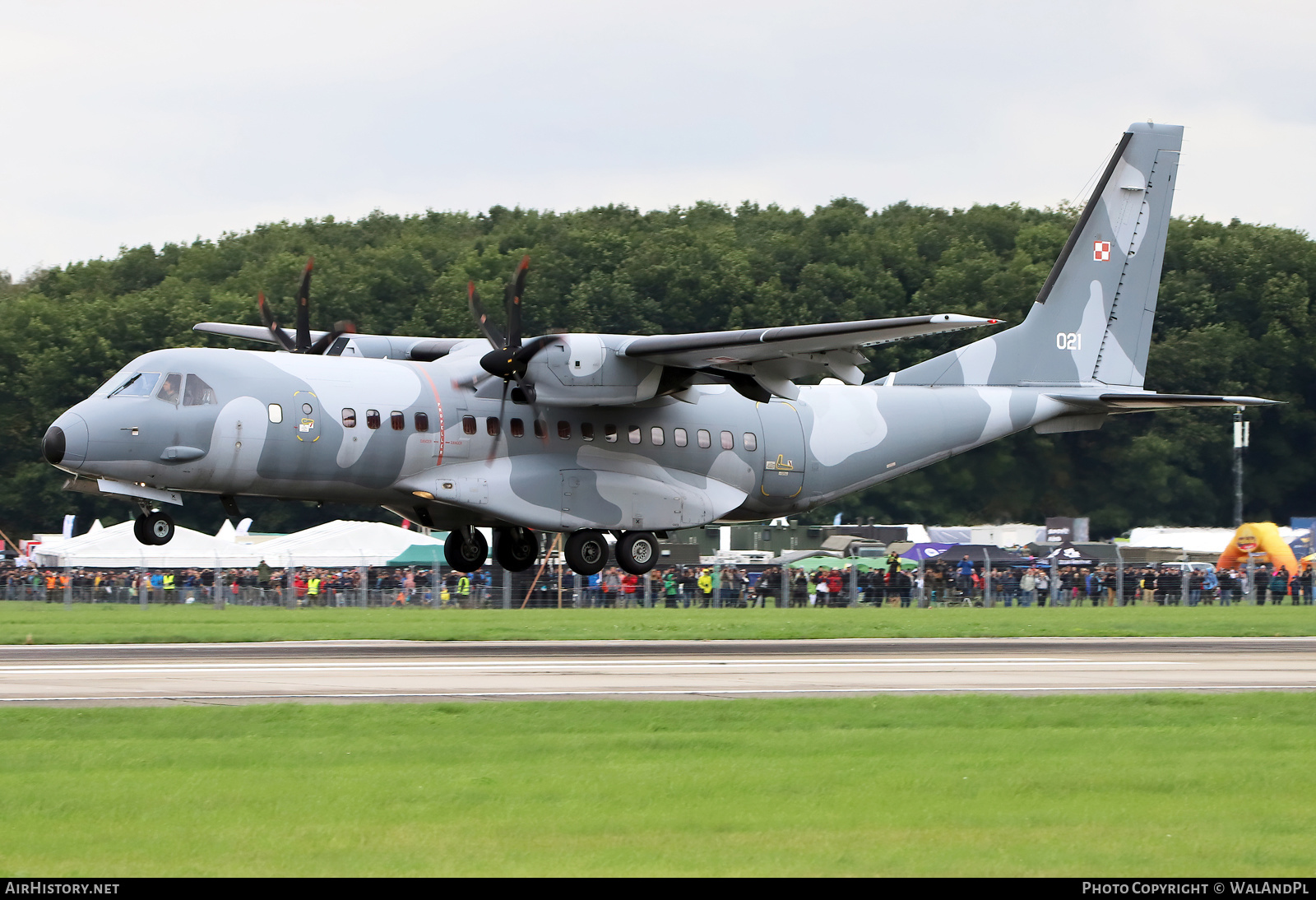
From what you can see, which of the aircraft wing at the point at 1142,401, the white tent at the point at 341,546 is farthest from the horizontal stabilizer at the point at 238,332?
the aircraft wing at the point at 1142,401

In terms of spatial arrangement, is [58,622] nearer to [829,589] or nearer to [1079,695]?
[829,589]

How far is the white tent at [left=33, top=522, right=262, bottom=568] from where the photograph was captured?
50062 millimetres

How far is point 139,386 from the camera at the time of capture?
26.6 m

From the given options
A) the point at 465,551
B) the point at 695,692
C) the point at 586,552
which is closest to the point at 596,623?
the point at 465,551

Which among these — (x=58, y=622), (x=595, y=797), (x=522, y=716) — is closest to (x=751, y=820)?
(x=595, y=797)

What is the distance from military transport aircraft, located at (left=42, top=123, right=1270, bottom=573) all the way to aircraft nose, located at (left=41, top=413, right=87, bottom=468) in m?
0.04

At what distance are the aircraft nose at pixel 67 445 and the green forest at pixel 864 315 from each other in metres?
44.3

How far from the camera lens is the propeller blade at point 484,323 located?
29.6 m

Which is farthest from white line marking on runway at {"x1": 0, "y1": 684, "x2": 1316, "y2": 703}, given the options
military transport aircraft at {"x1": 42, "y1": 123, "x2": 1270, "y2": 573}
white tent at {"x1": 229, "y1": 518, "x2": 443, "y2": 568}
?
white tent at {"x1": 229, "y1": 518, "x2": 443, "y2": 568}

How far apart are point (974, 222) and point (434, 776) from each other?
7937 centimetres

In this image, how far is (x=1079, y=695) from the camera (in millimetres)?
20172

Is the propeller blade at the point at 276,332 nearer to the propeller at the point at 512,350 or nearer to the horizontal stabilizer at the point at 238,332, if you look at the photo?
the horizontal stabilizer at the point at 238,332

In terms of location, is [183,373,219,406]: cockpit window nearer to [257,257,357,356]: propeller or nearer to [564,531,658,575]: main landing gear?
[257,257,357,356]: propeller

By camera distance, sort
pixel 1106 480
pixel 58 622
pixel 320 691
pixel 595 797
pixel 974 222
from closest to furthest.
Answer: pixel 595 797 → pixel 320 691 → pixel 58 622 → pixel 1106 480 → pixel 974 222
